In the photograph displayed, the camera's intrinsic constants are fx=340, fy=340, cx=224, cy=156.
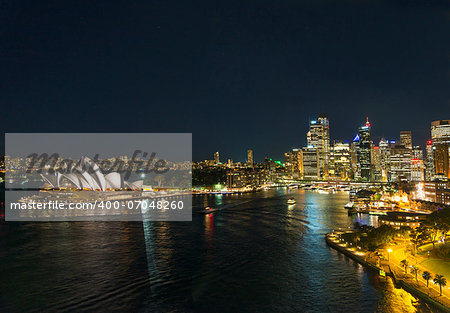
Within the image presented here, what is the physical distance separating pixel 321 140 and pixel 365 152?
11948mm

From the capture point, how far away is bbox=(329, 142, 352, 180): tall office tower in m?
91.6

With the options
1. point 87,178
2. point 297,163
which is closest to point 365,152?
point 297,163

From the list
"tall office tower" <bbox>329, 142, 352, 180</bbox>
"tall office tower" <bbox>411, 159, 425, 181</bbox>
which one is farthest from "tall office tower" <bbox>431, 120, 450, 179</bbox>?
"tall office tower" <bbox>329, 142, 352, 180</bbox>

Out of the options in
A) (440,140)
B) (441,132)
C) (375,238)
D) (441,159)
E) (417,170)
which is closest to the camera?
(375,238)

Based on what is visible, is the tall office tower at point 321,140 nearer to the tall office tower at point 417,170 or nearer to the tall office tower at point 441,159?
the tall office tower at point 417,170

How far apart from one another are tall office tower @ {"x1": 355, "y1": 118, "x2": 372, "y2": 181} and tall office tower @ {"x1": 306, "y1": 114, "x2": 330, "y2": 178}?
8663mm

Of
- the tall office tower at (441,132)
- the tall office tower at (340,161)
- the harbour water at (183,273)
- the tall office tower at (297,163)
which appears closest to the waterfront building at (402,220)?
the harbour water at (183,273)

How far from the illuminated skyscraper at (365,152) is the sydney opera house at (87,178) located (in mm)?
69530

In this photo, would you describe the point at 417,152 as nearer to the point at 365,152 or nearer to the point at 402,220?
the point at 365,152

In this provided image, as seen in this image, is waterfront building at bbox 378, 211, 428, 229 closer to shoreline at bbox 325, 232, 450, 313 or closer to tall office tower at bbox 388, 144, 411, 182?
shoreline at bbox 325, 232, 450, 313

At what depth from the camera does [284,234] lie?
16.2 metres

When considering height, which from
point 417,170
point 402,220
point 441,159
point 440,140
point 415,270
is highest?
point 440,140

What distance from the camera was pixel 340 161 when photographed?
306 ft

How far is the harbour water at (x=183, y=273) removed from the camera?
8.22m
